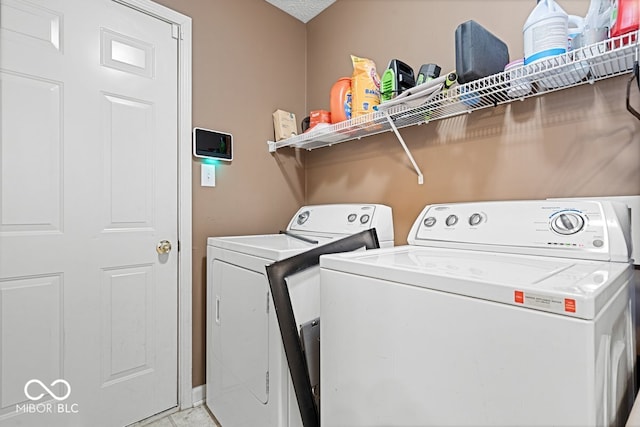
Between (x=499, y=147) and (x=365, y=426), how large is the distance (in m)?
1.30

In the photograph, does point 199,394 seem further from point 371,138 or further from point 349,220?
point 371,138

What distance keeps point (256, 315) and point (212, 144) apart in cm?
114

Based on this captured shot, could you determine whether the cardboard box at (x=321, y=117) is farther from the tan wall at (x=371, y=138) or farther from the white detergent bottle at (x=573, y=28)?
the white detergent bottle at (x=573, y=28)

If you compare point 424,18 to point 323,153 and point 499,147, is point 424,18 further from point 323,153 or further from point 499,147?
point 323,153

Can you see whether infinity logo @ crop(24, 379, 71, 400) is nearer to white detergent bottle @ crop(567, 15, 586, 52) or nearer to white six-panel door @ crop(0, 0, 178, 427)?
white six-panel door @ crop(0, 0, 178, 427)

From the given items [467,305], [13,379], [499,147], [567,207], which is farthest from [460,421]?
[13,379]

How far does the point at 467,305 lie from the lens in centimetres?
73

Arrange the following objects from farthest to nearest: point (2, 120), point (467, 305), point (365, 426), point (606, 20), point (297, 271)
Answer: point (2, 120) < point (297, 271) < point (606, 20) < point (365, 426) < point (467, 305)

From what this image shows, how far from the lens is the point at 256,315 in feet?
4.73

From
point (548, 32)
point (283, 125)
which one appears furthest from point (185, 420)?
point (548, 32)

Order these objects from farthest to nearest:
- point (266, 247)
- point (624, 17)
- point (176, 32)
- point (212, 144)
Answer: point (212, 144), point (176, 32), point (266, 247), point (624, 17)

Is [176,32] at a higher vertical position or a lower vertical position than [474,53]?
higher

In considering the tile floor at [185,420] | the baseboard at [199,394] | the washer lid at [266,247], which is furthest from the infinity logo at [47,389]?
the washer lid at [266,247]

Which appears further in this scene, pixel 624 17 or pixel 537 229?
pixel 537 229
